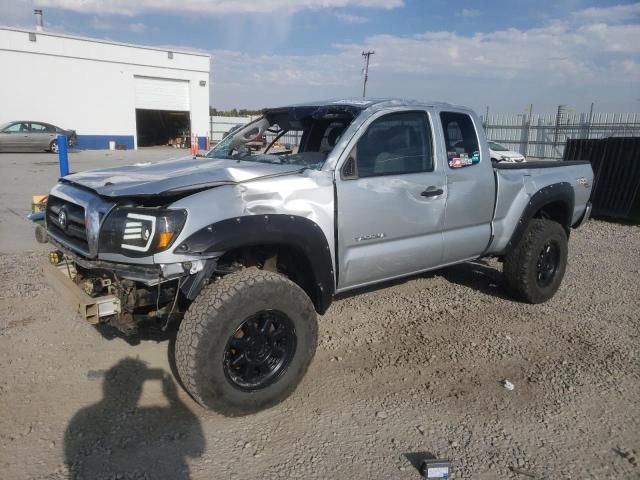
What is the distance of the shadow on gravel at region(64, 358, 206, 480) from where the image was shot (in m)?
2.62

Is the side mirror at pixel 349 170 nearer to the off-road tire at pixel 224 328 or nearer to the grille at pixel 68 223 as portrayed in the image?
the off-road tire at pixel 224 328

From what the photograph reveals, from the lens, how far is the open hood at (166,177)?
287 cm

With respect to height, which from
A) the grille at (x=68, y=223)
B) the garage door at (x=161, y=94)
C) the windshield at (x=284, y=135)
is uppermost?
the garage door at (x=161, y=94)

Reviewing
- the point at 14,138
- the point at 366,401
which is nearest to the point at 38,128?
the point at 14,138

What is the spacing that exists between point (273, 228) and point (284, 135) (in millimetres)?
1909

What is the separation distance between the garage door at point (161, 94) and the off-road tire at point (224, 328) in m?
30.0

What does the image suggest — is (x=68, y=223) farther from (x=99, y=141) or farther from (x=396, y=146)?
(x=99, y=141)

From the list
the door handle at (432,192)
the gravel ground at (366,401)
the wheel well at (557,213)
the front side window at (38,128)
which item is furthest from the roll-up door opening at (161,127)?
the door handle at (432,192)

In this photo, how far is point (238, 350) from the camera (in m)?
3.10

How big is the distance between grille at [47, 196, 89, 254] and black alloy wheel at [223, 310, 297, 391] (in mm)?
1061

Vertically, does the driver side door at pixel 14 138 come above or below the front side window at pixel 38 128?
below

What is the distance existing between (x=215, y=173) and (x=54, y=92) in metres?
28.1

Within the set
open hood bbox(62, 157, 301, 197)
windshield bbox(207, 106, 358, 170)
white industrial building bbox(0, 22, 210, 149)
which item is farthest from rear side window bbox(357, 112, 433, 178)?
white industrial building bbox(0, 22, 210, 149)

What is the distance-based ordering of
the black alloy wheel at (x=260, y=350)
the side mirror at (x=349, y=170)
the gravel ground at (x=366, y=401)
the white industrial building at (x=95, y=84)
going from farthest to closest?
the white industrial building at (x=95, y=84)
the side mirror at (x=349, y=170)
the black alloy wheel at (x=260, y=350)
the gravel ground at (x=366, y=401)
